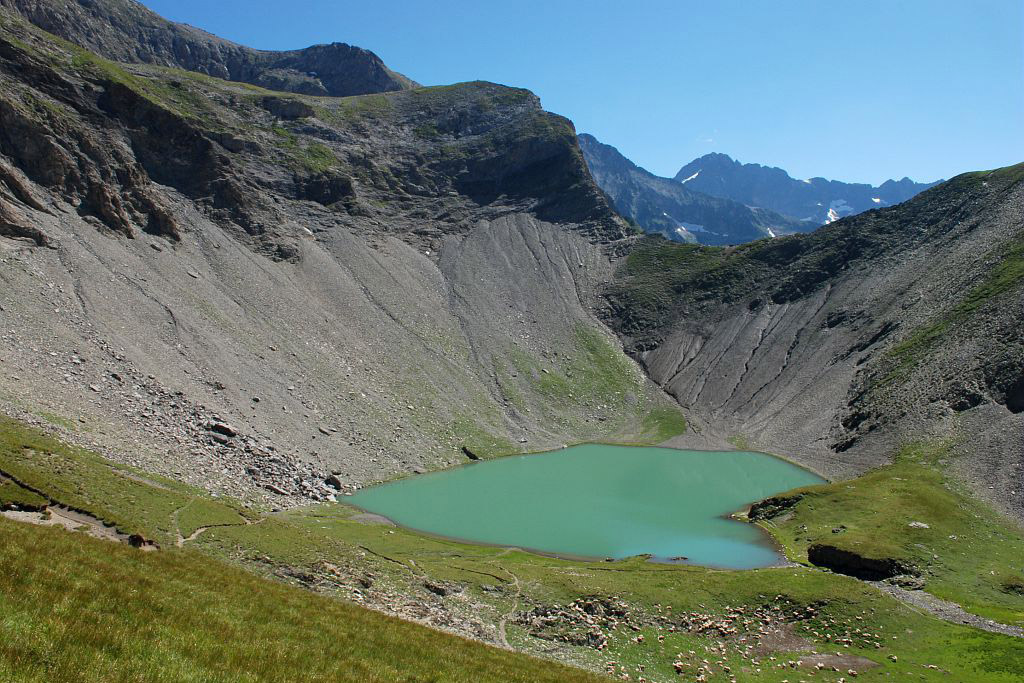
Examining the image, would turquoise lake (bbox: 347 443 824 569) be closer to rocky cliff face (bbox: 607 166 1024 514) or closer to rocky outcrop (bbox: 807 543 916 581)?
rocky outcrop (bbox: 807 543 916 581)

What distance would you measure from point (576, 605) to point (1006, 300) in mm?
83497

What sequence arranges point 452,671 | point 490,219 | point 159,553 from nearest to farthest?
point 452,671, point 159,553, point 490,219

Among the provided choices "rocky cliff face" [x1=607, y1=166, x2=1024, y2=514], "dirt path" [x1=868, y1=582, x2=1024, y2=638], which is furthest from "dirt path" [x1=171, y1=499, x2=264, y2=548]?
"rocky cliff face" [x1=607, y1=166, x2=1024, y2=514]

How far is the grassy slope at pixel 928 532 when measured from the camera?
4019 cm

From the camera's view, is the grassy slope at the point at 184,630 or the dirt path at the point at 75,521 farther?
the dirt path at the point at 75,521

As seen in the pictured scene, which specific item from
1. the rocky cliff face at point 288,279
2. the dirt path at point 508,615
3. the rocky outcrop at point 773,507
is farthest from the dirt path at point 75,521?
the rocky outcrop at point 773,507

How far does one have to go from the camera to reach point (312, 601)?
22.4m

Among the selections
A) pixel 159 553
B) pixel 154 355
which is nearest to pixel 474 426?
pixel 154 355

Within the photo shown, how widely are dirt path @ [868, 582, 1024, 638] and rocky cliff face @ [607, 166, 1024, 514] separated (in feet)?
76.7

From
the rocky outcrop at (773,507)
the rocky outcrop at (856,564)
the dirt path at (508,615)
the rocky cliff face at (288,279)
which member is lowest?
the dirt path at (508,615)

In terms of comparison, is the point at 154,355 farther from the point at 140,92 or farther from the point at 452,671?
the point at 140,92

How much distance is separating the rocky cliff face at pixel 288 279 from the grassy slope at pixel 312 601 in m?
14.4

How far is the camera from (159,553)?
890 inches

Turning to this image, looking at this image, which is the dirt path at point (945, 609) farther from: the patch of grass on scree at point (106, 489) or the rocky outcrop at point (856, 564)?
the patch of grass on scree at point (106, 489)
